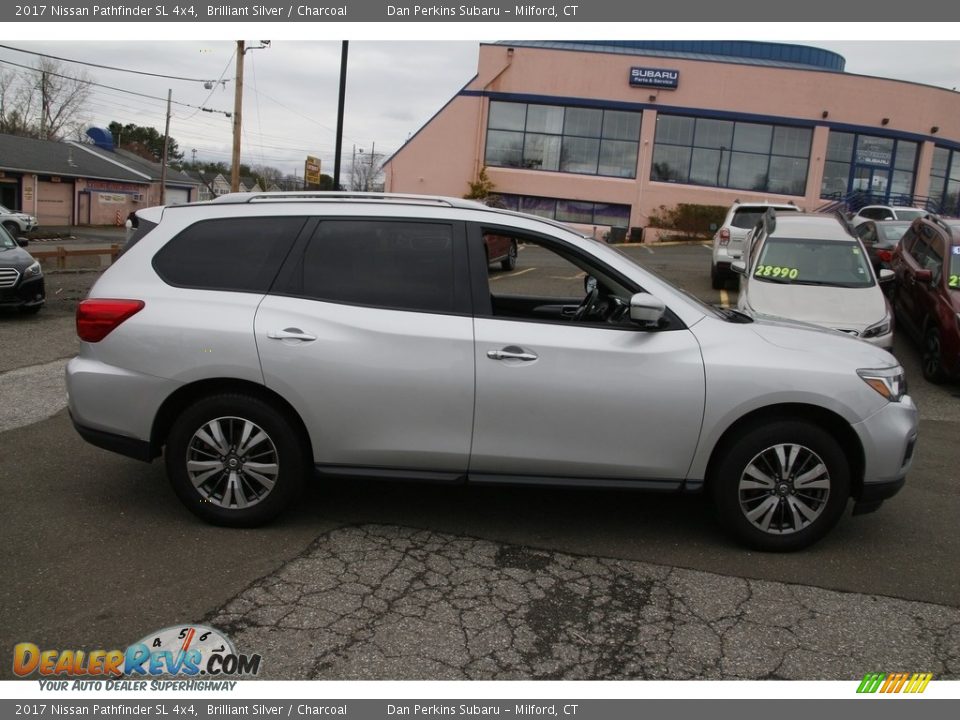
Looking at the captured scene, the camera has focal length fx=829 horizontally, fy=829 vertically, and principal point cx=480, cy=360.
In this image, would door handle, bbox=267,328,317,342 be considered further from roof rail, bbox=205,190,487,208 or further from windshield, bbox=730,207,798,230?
windshield, bbox=730,207,798,230

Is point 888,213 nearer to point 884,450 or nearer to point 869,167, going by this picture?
point 869,167

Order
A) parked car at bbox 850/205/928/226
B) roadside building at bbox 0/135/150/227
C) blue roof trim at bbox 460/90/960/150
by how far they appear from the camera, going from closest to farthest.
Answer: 1. parked car at bbox 850/205/928/226
2. blue roof trim at bbox 460/90/960/150
3. roadside building at bbox 0/135/150/227

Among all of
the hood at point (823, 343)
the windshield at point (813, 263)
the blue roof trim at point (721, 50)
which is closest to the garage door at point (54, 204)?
the blue roof trim at point (721, 50)

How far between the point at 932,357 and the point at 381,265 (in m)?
7.91

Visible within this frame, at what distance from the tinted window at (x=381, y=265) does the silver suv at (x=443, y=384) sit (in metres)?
0.01

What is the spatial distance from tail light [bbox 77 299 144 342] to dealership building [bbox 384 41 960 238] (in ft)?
110

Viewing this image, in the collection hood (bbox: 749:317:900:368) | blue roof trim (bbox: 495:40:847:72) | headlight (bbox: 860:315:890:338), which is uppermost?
blue roof trim (bbox: 495:40:847:72)

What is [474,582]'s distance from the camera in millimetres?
4137

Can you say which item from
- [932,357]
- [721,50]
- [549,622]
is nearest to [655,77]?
[721,50]

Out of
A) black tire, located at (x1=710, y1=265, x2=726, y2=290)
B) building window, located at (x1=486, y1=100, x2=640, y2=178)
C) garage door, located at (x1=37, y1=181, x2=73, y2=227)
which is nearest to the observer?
black tire, located at (x1=710, y1=265, x2=726, y2=290)

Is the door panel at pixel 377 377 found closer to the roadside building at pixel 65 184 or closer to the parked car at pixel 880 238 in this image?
the parked car at pixel 880 238

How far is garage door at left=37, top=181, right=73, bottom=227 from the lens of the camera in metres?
52.0

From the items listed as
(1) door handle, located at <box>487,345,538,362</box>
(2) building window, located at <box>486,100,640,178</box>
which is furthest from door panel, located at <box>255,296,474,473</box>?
(2) building window, located at <box>486,100,640,178</box>

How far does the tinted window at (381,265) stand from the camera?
459cm
